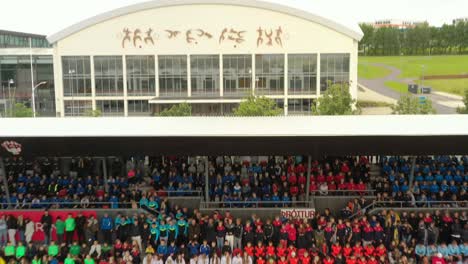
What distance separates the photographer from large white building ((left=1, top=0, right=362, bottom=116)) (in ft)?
167

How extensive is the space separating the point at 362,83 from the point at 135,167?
82.1 meters

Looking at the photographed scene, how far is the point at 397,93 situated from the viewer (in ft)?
273

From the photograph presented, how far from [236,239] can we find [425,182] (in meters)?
7.53

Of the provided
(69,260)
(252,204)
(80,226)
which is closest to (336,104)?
(252,204)

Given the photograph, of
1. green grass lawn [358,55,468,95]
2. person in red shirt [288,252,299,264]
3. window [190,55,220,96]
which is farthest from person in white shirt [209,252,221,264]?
green grass lawn [358,55,468,95]

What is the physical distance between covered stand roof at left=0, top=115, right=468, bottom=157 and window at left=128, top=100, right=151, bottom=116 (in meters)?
37.8

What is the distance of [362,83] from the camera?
94500 millimetres

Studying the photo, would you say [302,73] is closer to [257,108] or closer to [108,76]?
[257,108]

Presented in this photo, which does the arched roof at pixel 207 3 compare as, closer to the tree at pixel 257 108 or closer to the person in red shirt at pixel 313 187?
the tree at pixel 257 108

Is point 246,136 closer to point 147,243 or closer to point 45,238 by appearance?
point 147,243

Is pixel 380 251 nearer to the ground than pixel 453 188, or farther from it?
nearer to the ground

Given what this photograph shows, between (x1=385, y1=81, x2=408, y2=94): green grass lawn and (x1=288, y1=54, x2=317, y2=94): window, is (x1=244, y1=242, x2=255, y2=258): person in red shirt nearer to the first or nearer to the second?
(x1=288, y1=54, x2=317, y2=94): window

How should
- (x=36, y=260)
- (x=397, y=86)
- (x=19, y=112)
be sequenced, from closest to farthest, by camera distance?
(x=36, y=260)
(x=19, y=112)
(x=397, y=86)

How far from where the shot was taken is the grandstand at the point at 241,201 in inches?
559
